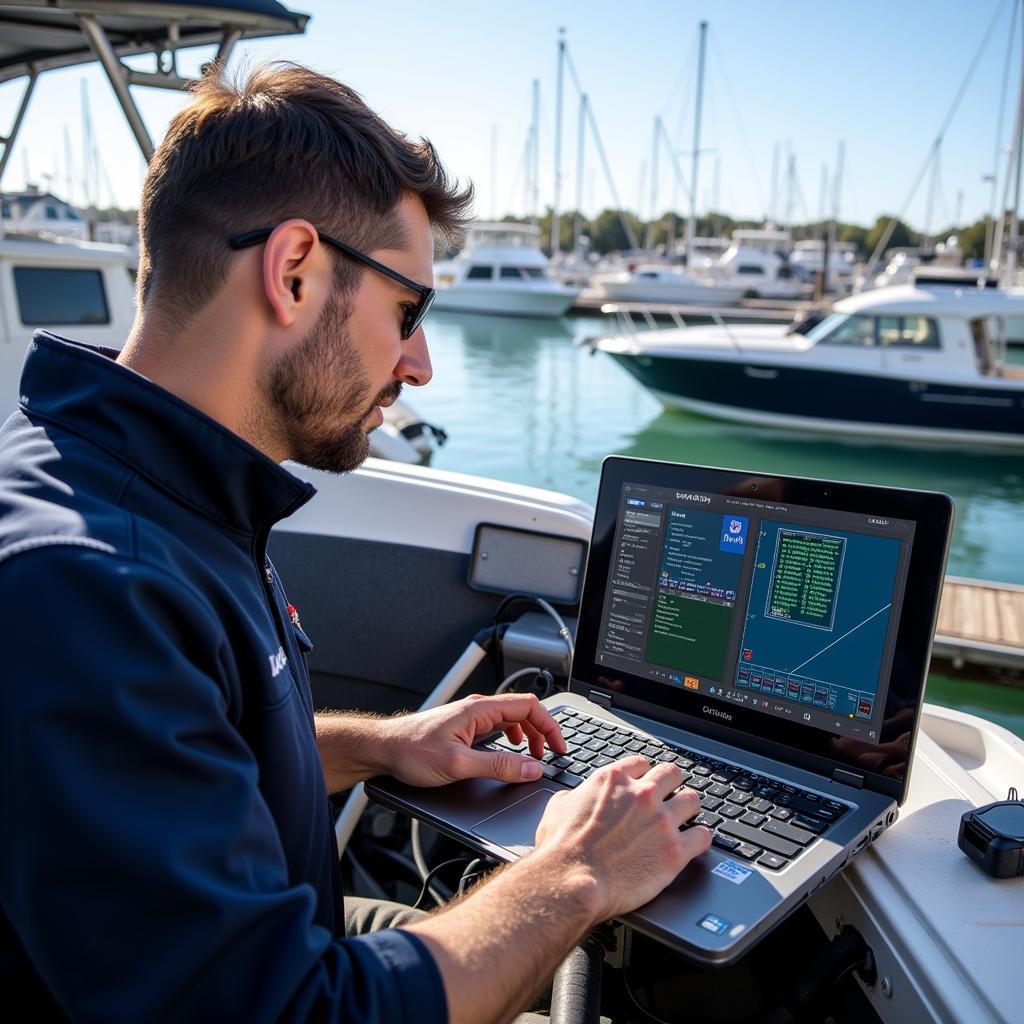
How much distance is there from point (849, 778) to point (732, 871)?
30cm

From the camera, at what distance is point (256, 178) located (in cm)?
113

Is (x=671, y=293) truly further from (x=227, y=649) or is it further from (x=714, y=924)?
(x=227, y=649)

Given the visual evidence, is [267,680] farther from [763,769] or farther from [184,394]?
[763,769]

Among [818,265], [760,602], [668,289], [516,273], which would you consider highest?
[818,265]

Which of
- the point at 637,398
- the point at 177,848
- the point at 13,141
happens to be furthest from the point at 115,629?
the point at 637,398

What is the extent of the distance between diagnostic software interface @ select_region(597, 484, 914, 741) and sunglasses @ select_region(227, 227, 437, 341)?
536mm

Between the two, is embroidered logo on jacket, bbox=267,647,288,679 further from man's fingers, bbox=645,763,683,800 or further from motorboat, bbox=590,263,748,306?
motorboat, bbox=590,263,748,306

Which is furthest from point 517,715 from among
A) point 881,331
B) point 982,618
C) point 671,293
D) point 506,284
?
point 671,293

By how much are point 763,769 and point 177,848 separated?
932mm

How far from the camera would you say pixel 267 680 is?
1.03 metres

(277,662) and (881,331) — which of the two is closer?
(277,662)

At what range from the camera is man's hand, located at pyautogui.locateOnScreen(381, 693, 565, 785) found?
1.42 m

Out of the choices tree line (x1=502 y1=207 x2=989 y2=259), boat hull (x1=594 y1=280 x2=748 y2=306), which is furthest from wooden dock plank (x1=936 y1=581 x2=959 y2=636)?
tree line (x1=502 y1=207 x2=989 y2=259)

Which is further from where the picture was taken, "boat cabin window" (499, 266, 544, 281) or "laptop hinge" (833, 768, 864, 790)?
"boat cabin window" (499, 266, 544, 281)
